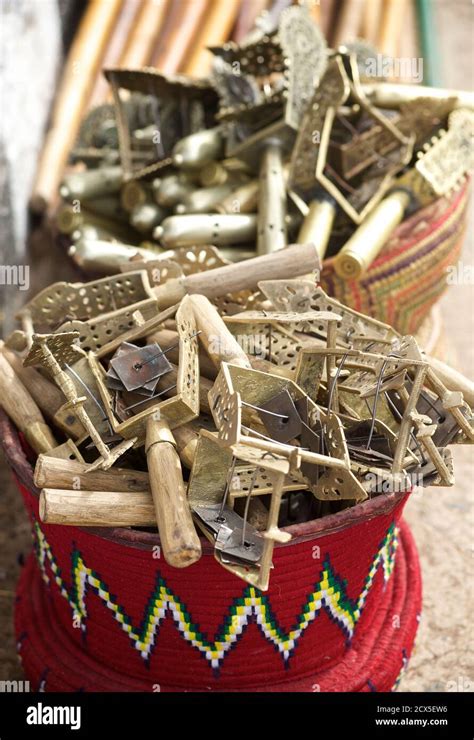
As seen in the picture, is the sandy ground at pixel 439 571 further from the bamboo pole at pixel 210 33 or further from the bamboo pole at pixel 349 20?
the bamboo pole at pixel 349 20

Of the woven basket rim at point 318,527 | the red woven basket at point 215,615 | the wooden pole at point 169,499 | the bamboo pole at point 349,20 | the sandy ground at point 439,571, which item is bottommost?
the sandy ground at point 439,571

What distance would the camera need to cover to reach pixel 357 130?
294cm

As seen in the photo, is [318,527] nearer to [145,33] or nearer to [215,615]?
[215,615]

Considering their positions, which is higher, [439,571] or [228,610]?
[228,610]

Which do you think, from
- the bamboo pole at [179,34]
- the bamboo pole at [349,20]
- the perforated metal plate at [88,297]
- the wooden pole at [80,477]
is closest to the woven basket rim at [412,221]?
the perforated metal plate at [88,297]

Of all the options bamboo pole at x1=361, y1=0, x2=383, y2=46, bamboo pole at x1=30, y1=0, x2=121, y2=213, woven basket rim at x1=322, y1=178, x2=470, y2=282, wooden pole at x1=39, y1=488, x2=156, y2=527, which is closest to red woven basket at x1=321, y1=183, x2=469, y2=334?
woven basket rim at x1=322, y1=178, x2=470, y2=282

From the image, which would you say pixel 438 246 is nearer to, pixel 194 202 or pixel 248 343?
pixel 194 202

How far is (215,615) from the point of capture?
5.88 ft

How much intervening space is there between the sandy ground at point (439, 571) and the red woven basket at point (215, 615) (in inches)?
9.5

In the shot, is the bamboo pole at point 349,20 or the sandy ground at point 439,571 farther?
the bamboo pole at point 349,20

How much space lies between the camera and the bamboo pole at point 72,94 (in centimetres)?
379

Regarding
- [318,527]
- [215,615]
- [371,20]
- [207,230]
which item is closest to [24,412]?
[215,615]

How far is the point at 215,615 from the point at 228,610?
0.10ft

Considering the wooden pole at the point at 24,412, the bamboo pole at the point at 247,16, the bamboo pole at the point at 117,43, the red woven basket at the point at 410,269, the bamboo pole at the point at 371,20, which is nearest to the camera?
the wooden pole at the point at 24,412
